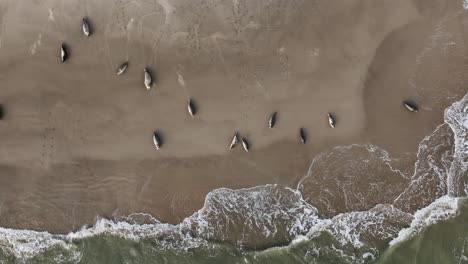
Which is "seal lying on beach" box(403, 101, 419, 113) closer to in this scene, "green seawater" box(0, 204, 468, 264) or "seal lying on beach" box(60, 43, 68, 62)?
"green seawater" box(0, 204, 468, 264)

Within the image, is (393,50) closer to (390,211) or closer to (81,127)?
(390,211)

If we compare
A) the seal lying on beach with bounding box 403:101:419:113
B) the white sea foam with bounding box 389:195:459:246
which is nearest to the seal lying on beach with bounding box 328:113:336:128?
the seal lying on beach with bounding box 403:101:419:113

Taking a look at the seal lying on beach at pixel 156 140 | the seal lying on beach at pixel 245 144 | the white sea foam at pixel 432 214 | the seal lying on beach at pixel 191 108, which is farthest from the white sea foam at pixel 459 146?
the seal lying on beach at pixel 156 140

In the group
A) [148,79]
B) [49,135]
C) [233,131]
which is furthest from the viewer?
[233,131]

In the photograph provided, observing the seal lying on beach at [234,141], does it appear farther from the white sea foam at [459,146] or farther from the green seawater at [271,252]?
the white sea foam at [459,146]

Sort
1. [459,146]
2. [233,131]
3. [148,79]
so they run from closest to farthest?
[148,79], [233,131], [459,146]

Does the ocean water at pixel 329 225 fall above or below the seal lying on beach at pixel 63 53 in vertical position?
below

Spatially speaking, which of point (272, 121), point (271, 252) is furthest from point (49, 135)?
point (271, 252)

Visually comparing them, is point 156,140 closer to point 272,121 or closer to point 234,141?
point 234,141
